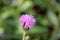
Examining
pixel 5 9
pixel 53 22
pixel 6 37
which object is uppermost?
pixel 5 9

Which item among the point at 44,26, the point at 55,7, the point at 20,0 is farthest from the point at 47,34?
the point at 20,0

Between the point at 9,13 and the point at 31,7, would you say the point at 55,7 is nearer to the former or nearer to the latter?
the point at 31,7

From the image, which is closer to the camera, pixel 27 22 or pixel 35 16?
pixel 27 22

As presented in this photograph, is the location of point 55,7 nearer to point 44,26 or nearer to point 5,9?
point 44,26

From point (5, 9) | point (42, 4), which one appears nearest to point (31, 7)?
point (42, 4)

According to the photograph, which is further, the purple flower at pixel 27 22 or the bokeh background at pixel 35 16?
the bokeh background at pixel 35 16

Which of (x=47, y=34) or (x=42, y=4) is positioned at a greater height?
(x=42, y=4)

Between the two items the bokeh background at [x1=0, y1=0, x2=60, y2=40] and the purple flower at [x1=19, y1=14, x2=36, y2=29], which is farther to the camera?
the bokeh background at [x1=0, y1=0, x2=60, y2=40]

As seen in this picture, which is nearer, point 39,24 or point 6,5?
point 39,24
